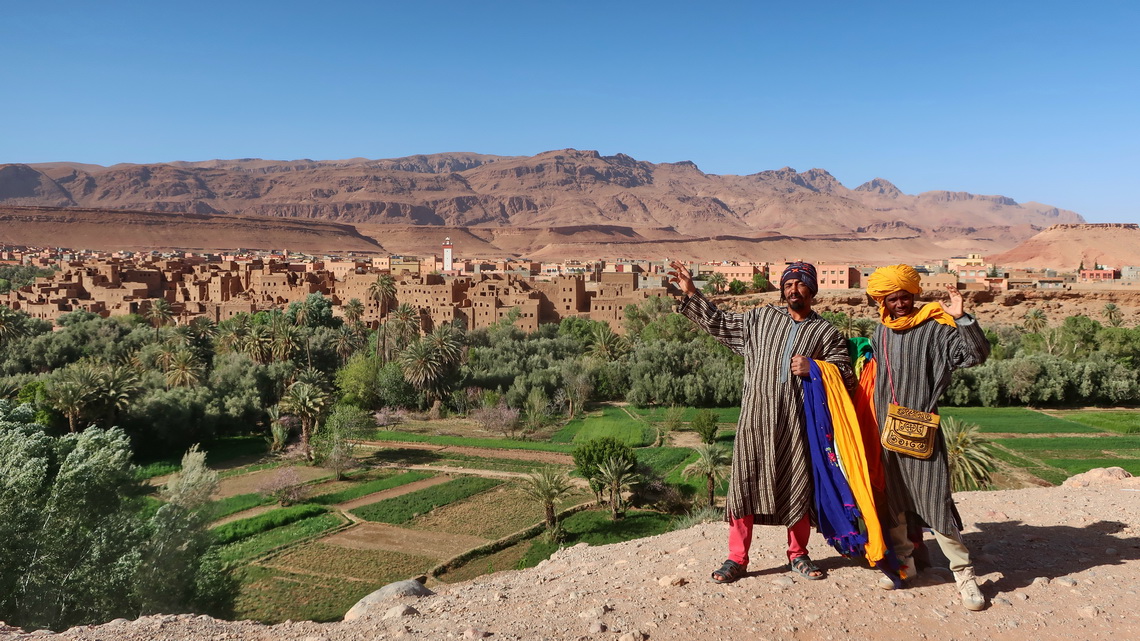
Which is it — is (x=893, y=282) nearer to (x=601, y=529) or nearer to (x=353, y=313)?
(x=601, y=529)

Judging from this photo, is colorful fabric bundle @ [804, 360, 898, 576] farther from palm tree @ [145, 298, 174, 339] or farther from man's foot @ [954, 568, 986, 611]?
palm tree @ [145, 298, 174, 339]

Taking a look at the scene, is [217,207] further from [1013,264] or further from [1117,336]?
[1117,336]

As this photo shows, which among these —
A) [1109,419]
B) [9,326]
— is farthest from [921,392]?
[9,326]

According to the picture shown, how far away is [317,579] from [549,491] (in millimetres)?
4894

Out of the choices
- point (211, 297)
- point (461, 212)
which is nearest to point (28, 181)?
point (461, 212)

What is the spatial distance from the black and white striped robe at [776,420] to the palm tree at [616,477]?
1242cm

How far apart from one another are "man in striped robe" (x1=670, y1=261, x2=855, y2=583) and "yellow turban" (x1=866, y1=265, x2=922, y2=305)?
0.94 feet

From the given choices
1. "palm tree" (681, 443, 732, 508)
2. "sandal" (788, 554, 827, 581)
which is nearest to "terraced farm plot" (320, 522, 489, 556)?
"palm tree" (681, 443, 732, 508)

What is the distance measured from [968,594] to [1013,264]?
101 meters

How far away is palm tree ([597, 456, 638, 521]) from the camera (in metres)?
16.1

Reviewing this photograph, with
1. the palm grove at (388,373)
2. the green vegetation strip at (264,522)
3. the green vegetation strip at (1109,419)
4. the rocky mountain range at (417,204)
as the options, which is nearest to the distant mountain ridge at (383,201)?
the rocky mountain range at (417,204)

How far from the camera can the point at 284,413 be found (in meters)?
24.7

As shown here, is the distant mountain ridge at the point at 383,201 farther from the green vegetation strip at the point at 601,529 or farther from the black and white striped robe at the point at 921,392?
the black and white striped robe at the point at 921,392

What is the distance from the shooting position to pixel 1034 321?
39.1 meters
